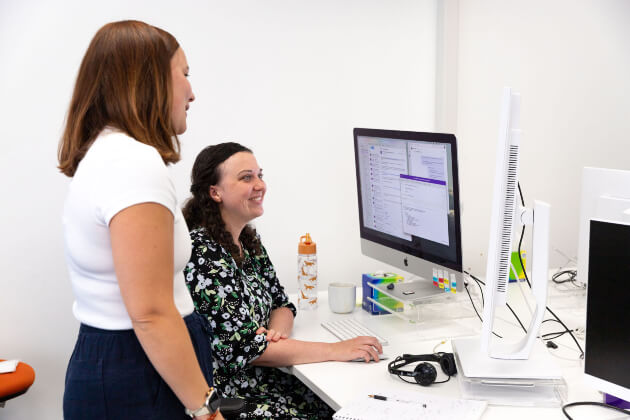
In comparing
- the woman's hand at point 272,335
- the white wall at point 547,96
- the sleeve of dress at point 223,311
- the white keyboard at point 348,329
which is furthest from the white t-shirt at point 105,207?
the white wall at point 547,96

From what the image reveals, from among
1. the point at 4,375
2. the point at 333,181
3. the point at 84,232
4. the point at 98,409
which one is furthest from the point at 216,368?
Answer: the point at 333,181

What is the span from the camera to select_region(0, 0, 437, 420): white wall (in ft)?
7.32

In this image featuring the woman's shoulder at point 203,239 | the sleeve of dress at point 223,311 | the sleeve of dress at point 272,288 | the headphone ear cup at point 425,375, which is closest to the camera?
the headphone ear cup at point 425,375

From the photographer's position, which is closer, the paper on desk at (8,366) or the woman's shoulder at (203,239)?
the woman's shoulder at (203,239)

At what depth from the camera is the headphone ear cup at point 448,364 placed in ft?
5.15

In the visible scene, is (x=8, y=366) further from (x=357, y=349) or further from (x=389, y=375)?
(x=389, y=375)

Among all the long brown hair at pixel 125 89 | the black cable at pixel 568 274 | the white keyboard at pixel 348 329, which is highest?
the long brown hair at pixel 125 89

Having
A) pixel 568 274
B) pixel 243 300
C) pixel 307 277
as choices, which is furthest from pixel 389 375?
pixel 568 274

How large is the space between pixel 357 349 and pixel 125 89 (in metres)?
0.92

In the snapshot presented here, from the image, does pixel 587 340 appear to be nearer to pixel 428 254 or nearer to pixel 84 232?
pixel 428 254

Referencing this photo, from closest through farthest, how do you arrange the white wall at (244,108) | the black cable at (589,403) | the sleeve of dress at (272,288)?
the black cable at (589,403)
the sleeve of dress at (272,288)
the white wall at (244,108)

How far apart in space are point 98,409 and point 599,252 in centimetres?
106

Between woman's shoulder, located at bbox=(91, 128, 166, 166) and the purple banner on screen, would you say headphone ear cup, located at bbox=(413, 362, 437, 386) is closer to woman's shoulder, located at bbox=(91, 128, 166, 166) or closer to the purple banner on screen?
the purple banner on screen

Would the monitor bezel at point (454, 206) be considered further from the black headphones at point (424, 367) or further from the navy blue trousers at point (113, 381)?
the navy blue trousers at point (113, 381)
